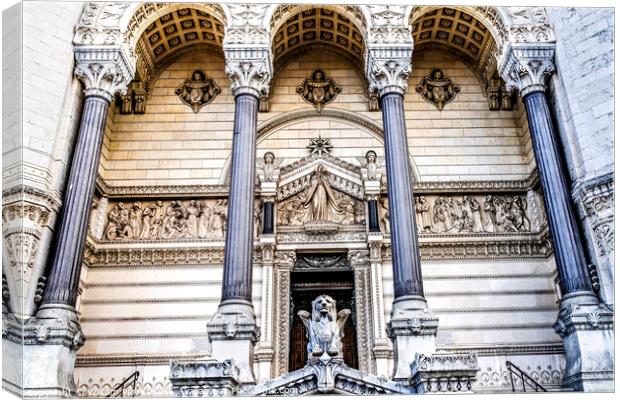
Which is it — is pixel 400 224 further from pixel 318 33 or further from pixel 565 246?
pixel 318 33

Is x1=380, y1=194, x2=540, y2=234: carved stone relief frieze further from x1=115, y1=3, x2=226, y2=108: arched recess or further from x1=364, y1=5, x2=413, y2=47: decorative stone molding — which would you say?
x1=115, y1=3, x2=226, y2=108: arched recess

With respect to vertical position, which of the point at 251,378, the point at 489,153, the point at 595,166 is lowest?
the point at 251,378

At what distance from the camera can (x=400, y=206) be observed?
460 inches

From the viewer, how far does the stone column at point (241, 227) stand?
1014cm

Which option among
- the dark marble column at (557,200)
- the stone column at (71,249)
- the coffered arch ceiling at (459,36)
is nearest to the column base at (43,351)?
the stone column at (71,249)

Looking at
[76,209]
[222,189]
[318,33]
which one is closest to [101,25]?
[76,209]

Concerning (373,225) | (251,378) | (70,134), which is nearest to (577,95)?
(373,225)

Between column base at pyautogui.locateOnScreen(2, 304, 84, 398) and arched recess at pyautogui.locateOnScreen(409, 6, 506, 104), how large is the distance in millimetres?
10319

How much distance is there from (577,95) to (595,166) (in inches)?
67.0

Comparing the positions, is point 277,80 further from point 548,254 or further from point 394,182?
point 548,254

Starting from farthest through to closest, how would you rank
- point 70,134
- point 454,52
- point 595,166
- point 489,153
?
point 454,52 < point 489,153 < point 70,134 < point 595,166

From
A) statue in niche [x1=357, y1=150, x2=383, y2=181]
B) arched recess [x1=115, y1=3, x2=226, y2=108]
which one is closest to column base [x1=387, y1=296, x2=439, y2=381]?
statue in niche [x1=357, y1=150, x2=383, y2=181]

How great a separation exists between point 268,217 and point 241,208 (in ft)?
9.32

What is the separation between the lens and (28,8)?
11875 mm
